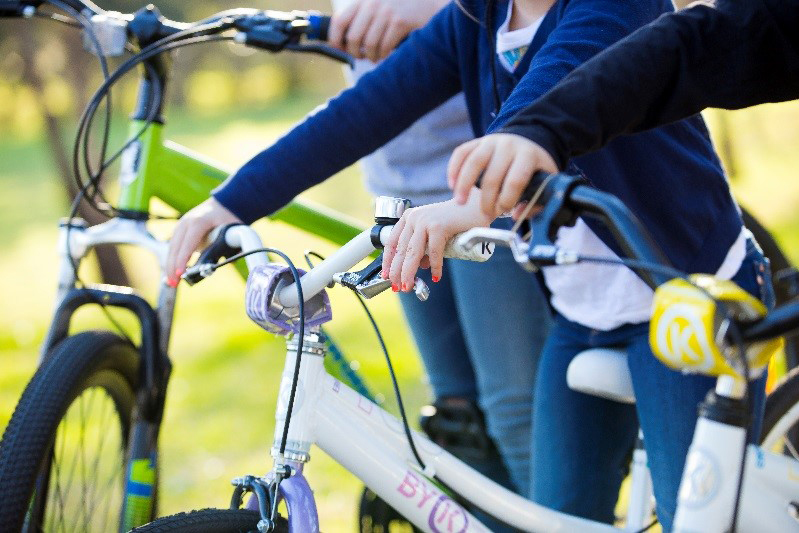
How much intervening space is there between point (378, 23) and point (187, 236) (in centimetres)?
62

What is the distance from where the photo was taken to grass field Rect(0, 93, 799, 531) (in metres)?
3.89

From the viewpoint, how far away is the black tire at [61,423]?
1683 mm

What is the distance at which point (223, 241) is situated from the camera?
1675mm

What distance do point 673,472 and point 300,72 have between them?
19.1 metres

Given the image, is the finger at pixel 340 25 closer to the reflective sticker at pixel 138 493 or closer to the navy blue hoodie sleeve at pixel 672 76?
the reflective sticker at pixel 138 493

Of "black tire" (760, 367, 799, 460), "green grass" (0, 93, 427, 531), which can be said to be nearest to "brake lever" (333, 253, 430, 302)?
"black tire" (760, 367, 799, 460)

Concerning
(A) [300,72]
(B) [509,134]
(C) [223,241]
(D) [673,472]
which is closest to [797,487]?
(D) [673,472]

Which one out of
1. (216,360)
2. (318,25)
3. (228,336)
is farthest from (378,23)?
(228,336)

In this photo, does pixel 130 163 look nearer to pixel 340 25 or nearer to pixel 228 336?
pixel 340 25

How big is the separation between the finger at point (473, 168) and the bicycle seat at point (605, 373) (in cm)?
70

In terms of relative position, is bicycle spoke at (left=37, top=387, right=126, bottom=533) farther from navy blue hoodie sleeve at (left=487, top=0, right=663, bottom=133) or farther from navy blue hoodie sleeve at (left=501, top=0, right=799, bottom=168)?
navy blue hoodie sleeve at (left=501, top=0, right=799, bottom=168)

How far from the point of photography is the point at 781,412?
221 centimetres

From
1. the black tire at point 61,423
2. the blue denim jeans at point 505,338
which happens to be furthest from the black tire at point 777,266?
the black tire at point 61,423

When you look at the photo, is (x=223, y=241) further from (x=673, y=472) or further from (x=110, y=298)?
(x=673, y=472)
